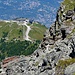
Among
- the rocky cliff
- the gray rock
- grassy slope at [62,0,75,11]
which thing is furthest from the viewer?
grassy slope at [62,0,75,11]

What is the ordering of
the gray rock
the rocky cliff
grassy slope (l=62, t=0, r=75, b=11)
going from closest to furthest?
the gray rock < the rocky cliff < grassy slope (l=62, t=0, r=75, b=11)

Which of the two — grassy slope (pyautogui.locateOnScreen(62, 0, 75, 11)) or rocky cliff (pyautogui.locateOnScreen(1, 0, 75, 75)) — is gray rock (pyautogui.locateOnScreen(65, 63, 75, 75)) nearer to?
rocky cliff (pyautogui.locateOnScreen(1, 0, 75, 75))

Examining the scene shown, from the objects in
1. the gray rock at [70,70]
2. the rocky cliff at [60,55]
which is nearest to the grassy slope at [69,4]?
the rocky cliff at [60,55]

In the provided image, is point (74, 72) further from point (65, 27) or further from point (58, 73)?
point (65, 27)

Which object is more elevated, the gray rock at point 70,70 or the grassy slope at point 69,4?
the grassy slope at point 69,4

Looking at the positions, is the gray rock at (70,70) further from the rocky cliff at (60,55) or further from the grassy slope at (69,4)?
the grassy slope at (69,4)

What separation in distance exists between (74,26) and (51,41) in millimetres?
17622

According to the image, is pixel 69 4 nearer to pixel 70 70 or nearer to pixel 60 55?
pixel 60 55

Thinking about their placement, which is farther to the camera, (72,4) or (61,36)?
(72,4)

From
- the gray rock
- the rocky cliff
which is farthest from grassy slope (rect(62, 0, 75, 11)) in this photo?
the gray rock

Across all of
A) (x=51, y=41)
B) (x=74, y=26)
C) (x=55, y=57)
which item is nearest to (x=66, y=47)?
(x=55, y=57)

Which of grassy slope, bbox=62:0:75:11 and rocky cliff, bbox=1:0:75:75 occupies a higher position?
grassy slope, bbox=62:0:75:11

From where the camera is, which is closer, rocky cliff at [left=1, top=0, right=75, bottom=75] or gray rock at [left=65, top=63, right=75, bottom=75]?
gray rock at [left=65, top=63, right=75, bottom=75]

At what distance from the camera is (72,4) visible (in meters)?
111
